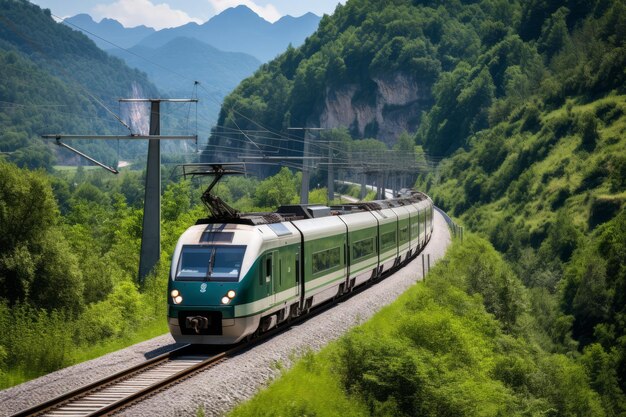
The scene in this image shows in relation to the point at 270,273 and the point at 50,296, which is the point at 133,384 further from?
the point at 50,296

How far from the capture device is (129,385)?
59.3 feet

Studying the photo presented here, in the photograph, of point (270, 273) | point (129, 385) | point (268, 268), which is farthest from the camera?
point (270, 273)

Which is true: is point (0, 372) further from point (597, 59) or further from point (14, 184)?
point (597, 59)

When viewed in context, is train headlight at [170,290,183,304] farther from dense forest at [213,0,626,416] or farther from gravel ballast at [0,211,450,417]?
dense forest at [213,0,626,416]

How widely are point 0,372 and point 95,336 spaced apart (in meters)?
6.56

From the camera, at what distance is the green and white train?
2158 cm

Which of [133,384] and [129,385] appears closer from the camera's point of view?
[129,385]

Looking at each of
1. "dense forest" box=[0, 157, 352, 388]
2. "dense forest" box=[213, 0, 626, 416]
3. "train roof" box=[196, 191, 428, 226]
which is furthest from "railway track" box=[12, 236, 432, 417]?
"train roof" box=[196, 191, 428, 226]

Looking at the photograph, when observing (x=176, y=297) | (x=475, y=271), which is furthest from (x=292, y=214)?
(x=475, y=271)

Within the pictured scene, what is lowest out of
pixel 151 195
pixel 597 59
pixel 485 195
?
pixel 485 195

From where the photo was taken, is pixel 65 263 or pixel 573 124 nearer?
pixel 65 263

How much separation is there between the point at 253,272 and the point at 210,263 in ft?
3.45

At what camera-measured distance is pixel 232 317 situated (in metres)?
21.4

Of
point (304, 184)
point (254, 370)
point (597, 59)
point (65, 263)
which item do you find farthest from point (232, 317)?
point (597, 59)
